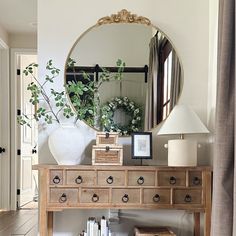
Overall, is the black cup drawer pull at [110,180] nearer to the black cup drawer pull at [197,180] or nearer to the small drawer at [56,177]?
the small drawer at [56,177]

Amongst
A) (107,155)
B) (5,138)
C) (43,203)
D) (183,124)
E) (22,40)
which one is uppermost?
(22,40)

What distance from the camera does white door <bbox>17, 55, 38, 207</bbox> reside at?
552 centimetres

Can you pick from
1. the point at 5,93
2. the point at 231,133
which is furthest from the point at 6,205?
the point at 231,133

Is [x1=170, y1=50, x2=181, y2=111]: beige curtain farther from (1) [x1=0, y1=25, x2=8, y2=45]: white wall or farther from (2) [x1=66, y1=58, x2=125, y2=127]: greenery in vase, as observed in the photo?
(1) [x1=0, y1=25, x2=8, y2=45]: white wall

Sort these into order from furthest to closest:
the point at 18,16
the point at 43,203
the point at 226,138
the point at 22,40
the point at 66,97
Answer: the point at 22,40
the point at 18,16
the point at 66,97
the point at 43,203
the point at 226,138

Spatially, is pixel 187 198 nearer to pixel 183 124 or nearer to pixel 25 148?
pixel 183 124

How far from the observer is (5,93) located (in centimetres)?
537

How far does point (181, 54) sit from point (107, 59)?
582 mm

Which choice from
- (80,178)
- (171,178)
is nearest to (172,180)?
(171,178)

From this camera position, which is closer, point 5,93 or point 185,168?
point 185,168

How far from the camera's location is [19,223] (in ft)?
14.6

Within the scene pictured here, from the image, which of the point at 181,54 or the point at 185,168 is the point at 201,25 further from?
the point at 185,168

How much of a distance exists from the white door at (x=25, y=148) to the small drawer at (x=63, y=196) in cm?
338

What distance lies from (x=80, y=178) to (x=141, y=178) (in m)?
0.39
